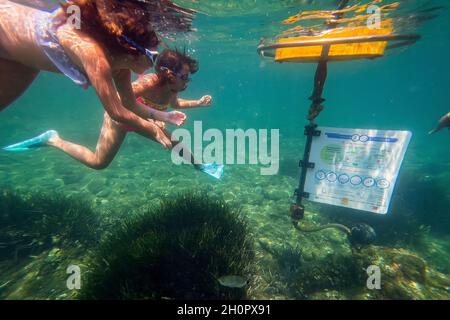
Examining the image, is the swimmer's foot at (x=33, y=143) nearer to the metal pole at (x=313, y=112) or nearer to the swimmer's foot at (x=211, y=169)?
the swimmer's foot at (x=211, y=169)

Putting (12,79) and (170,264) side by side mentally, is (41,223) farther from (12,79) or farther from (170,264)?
(12,79)

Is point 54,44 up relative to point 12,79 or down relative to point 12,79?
up

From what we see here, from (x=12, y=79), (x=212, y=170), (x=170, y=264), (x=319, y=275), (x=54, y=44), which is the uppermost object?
(x=54, y=44)

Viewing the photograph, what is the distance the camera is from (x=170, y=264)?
4.38 metres

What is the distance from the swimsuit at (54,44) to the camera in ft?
9.49

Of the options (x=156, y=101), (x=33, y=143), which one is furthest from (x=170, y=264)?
(x=33, y=143)

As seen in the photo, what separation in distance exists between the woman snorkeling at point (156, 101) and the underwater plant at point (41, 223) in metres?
2.50

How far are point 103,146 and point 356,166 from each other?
200 inches

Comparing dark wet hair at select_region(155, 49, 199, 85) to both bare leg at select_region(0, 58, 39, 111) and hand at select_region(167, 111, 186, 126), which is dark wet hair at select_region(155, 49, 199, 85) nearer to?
hand at select_region(167, 111, 186, 126)

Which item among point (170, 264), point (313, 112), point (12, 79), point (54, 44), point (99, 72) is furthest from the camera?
point (313, 112)

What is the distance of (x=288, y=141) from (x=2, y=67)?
25005 mm

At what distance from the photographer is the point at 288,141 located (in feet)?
86.2

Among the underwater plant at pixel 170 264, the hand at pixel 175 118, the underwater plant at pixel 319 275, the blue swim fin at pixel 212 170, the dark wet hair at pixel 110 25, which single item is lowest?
the underwater plant at pixel 319 275

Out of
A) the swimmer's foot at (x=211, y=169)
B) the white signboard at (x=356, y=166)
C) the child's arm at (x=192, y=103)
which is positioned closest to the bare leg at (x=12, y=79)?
the child's arm at (x=192, y=103)
